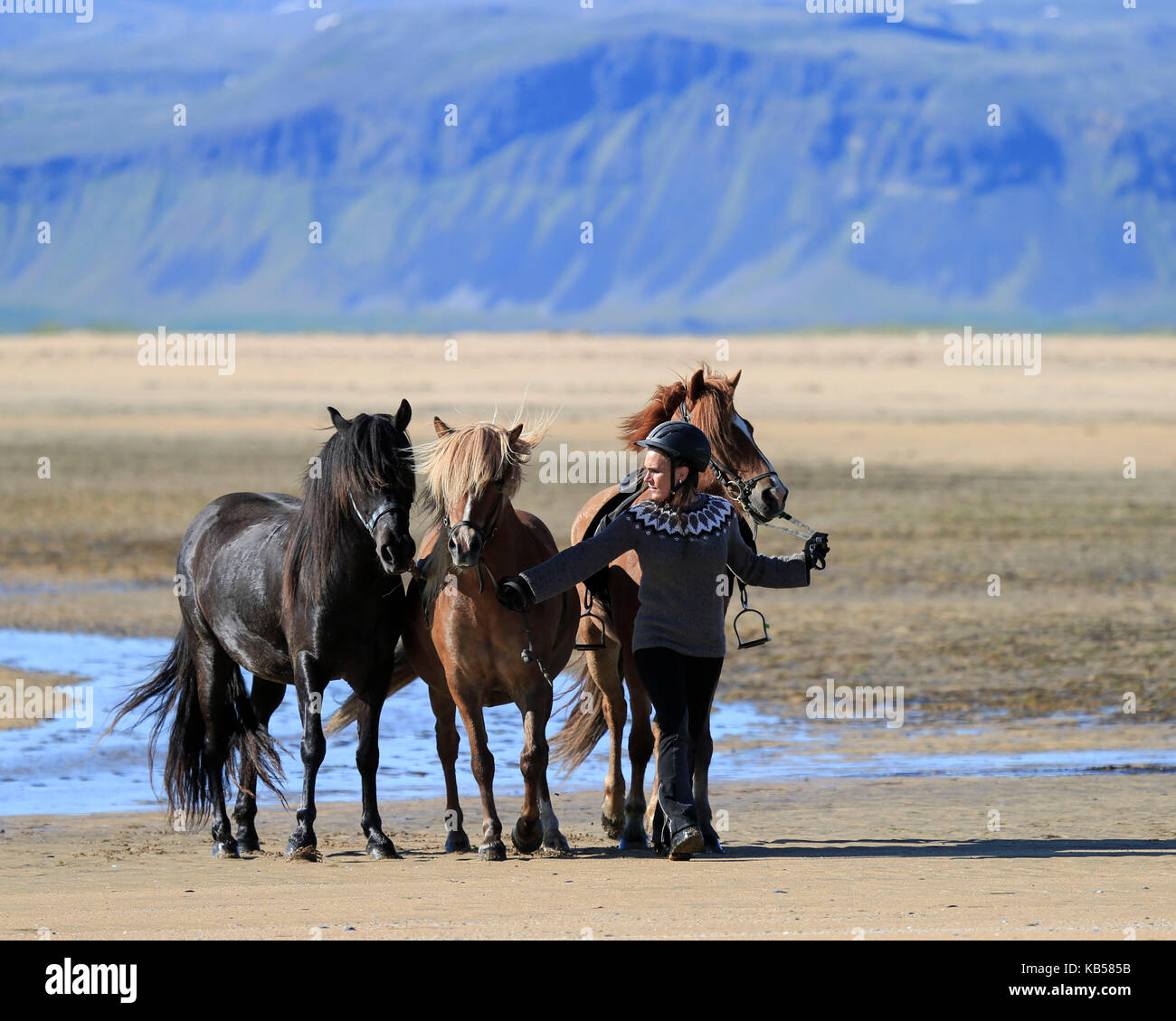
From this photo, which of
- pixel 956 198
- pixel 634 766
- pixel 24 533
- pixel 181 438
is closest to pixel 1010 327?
pixel 956 198

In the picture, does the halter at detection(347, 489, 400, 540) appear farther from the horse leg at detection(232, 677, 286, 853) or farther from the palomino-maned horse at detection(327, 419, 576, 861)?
the horse leg at detection(232, 677, 286, 853)

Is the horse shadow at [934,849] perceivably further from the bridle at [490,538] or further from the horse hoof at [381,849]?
the bridle at [490,538]

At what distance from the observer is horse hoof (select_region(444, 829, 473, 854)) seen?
764 centimetres

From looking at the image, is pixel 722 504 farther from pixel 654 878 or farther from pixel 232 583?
pixel 232 583

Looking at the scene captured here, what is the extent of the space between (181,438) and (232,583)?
84.7 ft

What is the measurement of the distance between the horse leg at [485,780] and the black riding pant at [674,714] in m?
0.69

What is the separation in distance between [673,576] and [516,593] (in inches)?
24.4

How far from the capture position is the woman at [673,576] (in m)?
6.93

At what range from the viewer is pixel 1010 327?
167 m

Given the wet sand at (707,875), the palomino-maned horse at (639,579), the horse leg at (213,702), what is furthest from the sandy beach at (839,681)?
the horse leg at (213,702)

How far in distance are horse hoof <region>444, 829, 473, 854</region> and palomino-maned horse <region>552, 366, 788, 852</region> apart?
66cm

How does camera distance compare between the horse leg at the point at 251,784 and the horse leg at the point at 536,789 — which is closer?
the horse leg at the point at 536,789

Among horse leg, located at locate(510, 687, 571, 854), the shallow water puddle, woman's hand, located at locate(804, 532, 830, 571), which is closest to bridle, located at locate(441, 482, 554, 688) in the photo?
horse leg, located at locate(510, 687, 571, 854)

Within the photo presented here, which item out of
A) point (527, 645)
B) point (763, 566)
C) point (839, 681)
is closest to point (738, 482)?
point (763, 566)
